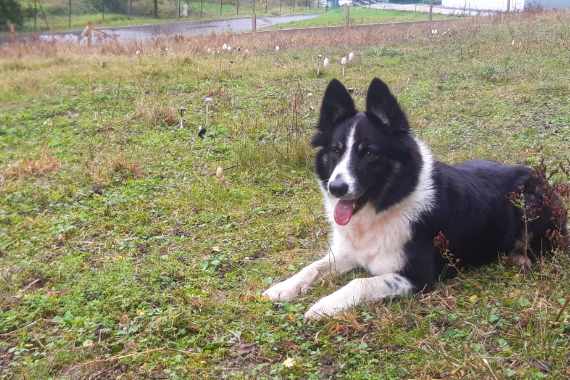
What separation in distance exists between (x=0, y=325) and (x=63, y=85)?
28.5ft

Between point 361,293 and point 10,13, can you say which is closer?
point 361,293

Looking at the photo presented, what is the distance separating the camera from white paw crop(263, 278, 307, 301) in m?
3.65

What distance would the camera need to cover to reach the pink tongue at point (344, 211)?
3631mm

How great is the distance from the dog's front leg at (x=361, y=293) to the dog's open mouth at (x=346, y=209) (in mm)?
415

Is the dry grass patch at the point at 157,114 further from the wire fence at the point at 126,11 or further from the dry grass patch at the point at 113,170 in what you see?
the wire fence at the point at 126,11

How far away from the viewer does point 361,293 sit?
11.1 ft

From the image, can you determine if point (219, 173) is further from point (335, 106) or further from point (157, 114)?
point (157, 114)

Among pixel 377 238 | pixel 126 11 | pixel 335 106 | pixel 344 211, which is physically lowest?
pixel 377 238

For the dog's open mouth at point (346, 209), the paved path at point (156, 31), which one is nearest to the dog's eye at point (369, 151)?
the dog's open mouth at point (346, 209)

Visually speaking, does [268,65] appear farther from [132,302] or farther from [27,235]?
[132,302]

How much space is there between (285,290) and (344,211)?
65 centimetres

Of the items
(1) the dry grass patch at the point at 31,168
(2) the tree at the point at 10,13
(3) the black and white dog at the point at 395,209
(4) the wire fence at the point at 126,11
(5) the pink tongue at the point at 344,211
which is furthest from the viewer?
(4) the wire fence at the point at 126,11

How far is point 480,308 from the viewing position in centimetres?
324

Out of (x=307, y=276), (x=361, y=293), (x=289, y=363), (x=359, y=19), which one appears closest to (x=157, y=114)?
(x=307, y=276)
